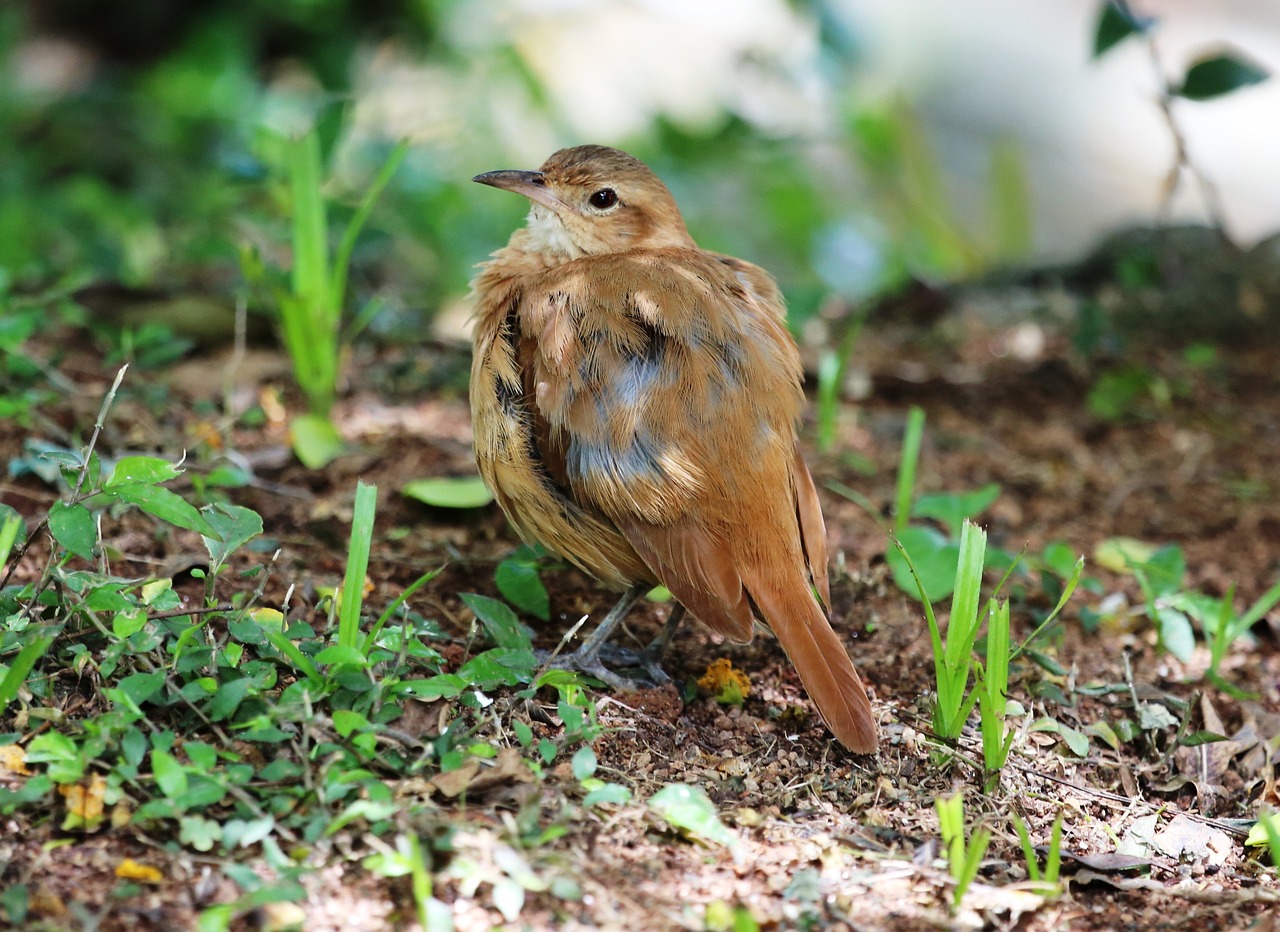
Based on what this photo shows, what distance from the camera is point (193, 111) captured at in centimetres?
765

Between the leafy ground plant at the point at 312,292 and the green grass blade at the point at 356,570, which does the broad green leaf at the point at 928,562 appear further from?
the leafy ground plant at the point at 312,292

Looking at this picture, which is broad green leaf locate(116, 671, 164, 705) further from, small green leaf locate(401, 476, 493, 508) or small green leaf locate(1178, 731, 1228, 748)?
small green leaf locate(1178, 731, 1228, 748)

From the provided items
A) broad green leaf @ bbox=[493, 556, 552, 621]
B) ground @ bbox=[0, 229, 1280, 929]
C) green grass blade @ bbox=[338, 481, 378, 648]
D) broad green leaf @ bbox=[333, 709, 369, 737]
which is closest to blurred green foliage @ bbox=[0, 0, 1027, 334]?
ground @ bbox=[0, 229, 1280, 929]

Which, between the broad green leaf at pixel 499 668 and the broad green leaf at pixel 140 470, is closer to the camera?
the broad green leaf at pixel 140 470

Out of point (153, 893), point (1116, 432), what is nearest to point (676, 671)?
point (153, 893)

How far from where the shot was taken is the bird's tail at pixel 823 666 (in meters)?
2.94

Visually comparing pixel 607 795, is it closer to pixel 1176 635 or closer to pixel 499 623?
pixel 499 623

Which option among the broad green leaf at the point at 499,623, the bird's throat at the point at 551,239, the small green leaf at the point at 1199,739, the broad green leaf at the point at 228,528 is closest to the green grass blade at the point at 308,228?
the bird's throat at the point at 551,239

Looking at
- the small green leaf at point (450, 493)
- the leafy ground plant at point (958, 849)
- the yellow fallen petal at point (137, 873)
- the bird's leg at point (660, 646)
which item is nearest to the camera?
Answer: the yellow fallen petal at point (137, 873)

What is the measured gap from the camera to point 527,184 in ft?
13.4

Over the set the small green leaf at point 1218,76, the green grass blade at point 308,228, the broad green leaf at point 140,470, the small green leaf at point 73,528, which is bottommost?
the small green leaf at point 73,528

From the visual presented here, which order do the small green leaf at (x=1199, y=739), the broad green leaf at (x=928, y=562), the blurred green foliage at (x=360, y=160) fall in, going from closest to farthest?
1. the small green leaf at (x=1199, y=739)
2. the broad green leaf at (x=928, y=562)
3. the blurred green foliage at (x=360, y=160)

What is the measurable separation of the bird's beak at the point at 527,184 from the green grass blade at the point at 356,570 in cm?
149

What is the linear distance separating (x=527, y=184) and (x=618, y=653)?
1.52 meters
